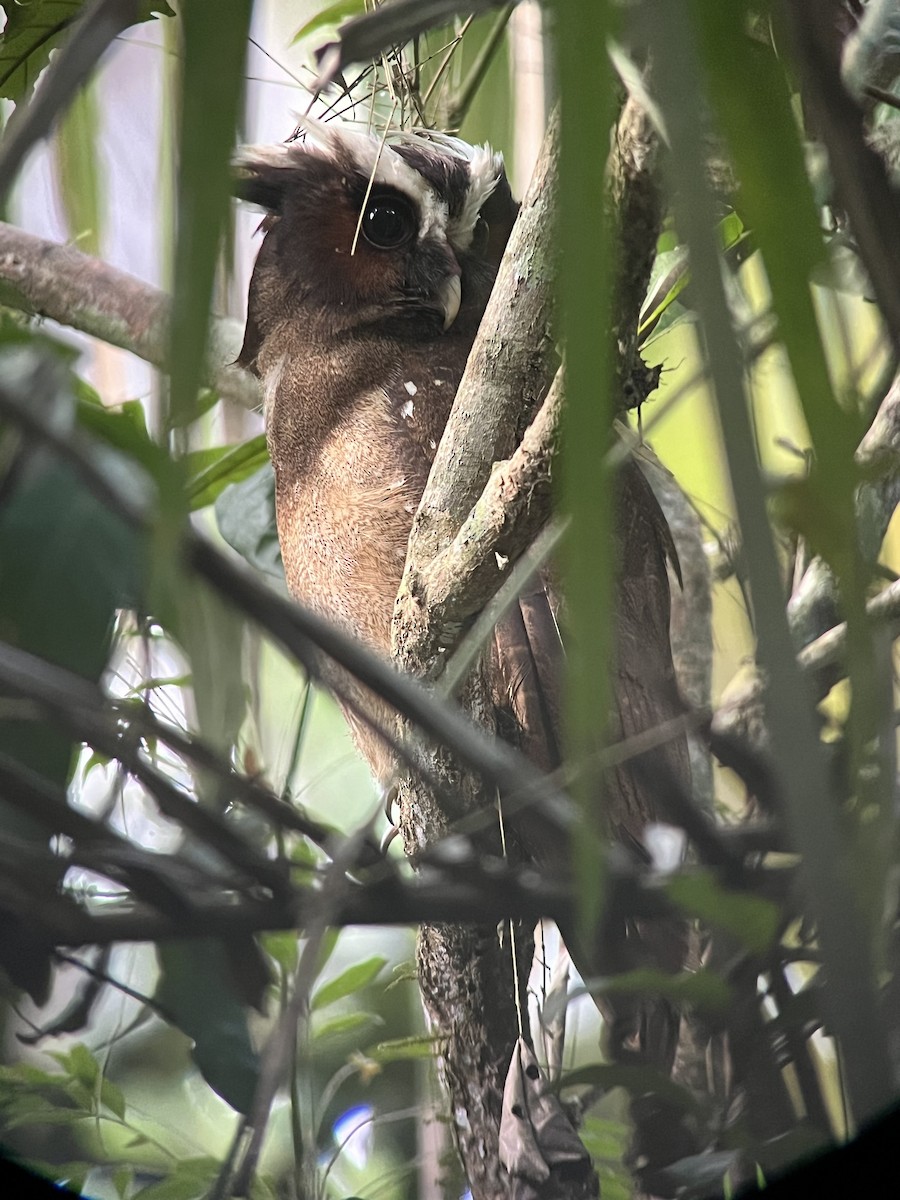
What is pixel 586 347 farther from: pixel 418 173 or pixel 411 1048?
pixel 418 173

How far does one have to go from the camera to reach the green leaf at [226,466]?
4.61 ft

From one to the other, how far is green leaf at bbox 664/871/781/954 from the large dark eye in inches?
36.4

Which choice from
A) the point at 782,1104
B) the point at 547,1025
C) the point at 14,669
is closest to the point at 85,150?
the point at 14,669

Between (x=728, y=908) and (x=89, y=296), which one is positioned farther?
(x=89, y=296)

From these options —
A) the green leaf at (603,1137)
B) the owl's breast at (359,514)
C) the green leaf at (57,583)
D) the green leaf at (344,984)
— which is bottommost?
the green leaf at (603,1137)

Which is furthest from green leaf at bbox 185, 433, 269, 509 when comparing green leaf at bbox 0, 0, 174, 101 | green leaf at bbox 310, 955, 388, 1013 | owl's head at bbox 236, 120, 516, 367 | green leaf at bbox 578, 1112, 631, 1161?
green leaf at bbox 578, 1112, 631, 1161

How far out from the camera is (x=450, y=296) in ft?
4.32

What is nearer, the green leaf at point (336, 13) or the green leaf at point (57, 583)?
the green leaf at point (57, 583)

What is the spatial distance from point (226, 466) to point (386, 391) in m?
0.34

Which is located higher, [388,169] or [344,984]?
[388,169]

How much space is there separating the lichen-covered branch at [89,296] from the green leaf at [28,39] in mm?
364

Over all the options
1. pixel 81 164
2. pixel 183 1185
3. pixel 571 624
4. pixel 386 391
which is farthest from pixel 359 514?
pixel 571 624

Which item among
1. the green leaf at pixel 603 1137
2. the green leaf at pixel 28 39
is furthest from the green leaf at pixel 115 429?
the green leaf at pixel 603 1137

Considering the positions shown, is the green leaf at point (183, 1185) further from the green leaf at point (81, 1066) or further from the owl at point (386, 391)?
the owl at point (386, 391)
